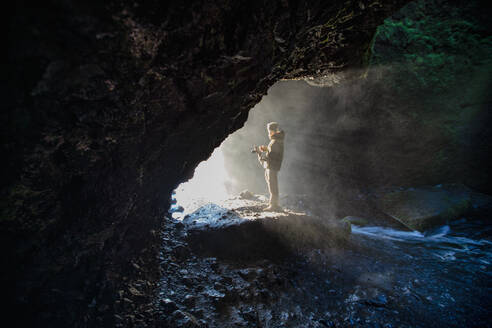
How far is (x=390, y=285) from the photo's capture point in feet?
9.61

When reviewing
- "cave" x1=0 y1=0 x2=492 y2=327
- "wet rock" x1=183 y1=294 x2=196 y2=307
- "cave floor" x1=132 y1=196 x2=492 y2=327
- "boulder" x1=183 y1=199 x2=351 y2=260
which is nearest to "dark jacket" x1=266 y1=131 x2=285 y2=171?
"cave" x1=0 y1=0 x2=492 y2=327

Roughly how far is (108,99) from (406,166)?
9.13 metres

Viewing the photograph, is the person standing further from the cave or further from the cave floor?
the cave floor

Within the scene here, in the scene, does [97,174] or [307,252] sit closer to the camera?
[97,174]

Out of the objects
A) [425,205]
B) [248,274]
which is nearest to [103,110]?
[248,274]

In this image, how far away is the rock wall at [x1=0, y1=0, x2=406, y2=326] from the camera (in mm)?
995

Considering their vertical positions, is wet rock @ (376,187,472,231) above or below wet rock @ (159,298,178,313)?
above

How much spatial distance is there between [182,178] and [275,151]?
2.86 m

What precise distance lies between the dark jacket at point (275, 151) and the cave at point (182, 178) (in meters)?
1.28

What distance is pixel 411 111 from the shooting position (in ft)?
21.8

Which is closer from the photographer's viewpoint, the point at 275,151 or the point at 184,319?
the point at 184,319

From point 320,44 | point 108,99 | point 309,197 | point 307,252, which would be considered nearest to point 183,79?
point 108,99

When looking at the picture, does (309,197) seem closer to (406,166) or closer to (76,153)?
(406,166)

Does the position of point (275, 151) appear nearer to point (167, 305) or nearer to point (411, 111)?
point (167, 305)
